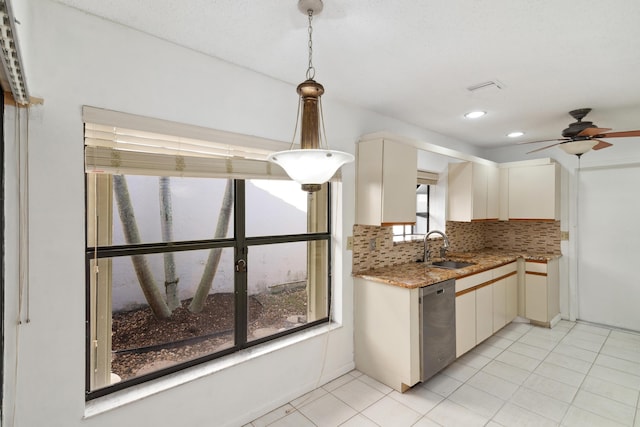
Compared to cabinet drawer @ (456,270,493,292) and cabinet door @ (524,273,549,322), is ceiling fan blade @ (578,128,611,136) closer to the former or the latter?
cabinet drawer @ (456,270,493,292)

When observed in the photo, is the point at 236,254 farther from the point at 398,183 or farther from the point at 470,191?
the point at 470,191

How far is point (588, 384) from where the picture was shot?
8.43ft

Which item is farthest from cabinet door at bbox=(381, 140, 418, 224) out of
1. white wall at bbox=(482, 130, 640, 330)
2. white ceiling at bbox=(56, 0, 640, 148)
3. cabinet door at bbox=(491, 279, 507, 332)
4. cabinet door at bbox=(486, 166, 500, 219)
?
white wall at bbox=(482, 130, 640, 330)

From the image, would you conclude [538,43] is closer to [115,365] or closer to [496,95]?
[496,95]

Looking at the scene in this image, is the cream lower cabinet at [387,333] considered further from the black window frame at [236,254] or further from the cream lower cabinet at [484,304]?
the cream lower cabinet at [484,304]

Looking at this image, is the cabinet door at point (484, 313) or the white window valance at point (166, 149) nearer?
the white window valance at point (166, 149)

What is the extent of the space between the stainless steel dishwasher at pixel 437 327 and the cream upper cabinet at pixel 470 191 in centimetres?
144

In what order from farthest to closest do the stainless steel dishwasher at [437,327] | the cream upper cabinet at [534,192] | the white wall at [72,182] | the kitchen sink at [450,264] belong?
1. the cream upper cabinet at [534,192]
2. the kitchen sink at [450,264]
3. the stainless steel dishwasher at [437,327]
4. the white wall at [72,182]

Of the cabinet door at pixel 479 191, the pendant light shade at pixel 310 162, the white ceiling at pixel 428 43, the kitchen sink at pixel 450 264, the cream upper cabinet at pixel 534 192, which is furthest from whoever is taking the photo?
the cream upper cabinet at pixel 534 192

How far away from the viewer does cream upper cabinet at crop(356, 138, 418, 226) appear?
2.64m

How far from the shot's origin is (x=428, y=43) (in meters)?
1.78

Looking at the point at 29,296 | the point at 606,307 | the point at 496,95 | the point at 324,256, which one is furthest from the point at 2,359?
the point at 606,307

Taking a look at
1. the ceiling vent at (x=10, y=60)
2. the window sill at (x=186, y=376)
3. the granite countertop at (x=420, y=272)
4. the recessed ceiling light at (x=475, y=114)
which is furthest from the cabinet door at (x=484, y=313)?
the ceiling vent at (x=10, y=60)

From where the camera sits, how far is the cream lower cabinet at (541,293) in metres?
3.82
